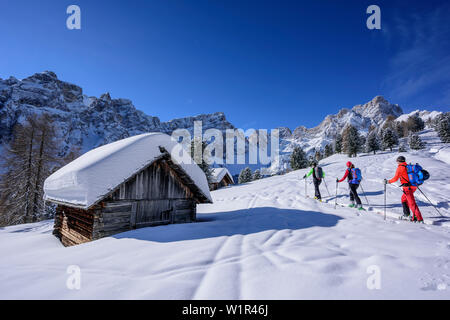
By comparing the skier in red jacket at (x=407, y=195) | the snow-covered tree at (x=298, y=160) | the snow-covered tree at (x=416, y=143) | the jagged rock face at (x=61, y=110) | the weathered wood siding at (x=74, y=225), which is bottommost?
the weathered wood siding at (x=74, y=225)

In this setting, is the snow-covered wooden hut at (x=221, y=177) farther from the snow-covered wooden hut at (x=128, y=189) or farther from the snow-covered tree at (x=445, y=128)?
the snow-covered tree at (x=445, y=128)

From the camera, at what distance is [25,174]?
1478cm

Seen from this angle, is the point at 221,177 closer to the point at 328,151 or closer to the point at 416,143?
the point at 416,143

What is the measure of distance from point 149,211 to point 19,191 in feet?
50.6

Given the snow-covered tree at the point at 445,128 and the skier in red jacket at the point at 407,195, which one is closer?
the skier in red jacket at the point at 407,195

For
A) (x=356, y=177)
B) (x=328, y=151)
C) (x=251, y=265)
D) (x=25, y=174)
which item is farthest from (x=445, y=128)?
(x=25, y=174)

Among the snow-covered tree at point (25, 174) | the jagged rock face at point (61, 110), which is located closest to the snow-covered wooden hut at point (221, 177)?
the snow-covered tree at point (25, 174)

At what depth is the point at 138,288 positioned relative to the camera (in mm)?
2449

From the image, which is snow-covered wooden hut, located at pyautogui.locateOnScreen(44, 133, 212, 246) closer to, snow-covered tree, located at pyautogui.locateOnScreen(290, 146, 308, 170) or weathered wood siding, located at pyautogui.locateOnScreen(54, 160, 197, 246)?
weathered wood siding, located at pyautogui.locateOnScreen(54, 160, 197, 246)

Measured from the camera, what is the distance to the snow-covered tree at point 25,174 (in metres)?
14.3

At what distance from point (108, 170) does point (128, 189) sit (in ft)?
3.67

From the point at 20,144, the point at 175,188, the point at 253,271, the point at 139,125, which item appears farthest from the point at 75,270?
the point at 139,125

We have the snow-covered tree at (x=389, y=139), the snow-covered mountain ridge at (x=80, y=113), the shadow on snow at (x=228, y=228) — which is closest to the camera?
the shadow on snow at (x=228, y=228)
